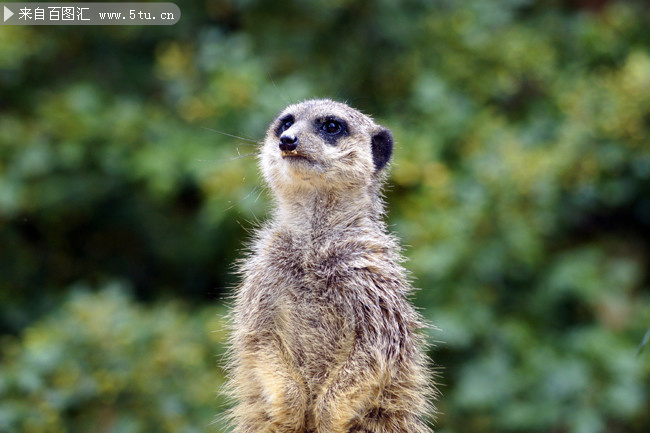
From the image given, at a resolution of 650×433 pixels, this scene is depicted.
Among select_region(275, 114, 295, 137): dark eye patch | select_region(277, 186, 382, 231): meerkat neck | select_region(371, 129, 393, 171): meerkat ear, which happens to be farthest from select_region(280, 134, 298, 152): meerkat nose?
select_region(371, 129, 393, 171): meerkat ear

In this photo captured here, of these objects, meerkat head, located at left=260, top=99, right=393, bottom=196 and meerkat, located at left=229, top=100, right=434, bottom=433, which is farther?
meerkat head, located at left=260, top=99, right=393, bottom=196

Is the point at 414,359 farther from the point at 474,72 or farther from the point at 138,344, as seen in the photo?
the point at 474,72

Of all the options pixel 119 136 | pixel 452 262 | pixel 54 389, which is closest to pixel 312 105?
pixel 452 262

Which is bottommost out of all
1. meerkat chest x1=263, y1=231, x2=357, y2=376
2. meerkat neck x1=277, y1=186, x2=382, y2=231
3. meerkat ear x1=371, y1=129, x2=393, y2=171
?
meerkat chest x1=263, y1=231, x2=357, y2=376

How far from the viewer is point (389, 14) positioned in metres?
4.42

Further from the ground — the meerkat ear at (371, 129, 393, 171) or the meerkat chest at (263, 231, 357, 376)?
the meerkat ear at (371, 129, 393, 171)

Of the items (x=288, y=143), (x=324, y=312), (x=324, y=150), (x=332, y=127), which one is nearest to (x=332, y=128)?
(x=332, y=127)

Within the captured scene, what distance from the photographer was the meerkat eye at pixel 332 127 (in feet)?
8.55

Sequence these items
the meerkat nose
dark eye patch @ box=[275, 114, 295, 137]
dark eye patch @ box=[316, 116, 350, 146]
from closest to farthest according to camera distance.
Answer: the meerkat nose < dark eye patch @ box=[316, 116, 350, 146] < dark eye patch @ box=[275, 114, 295, 137]

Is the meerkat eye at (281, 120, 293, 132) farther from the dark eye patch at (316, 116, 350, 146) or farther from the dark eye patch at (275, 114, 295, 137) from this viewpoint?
the dark eye patch at (316, 116, 350, 146)

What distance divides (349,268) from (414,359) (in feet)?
1.12

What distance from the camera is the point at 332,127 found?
103 inches

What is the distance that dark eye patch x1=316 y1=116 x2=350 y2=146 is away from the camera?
8.46 ft

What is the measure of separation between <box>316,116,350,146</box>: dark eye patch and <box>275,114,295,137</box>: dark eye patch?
0.13 meters
